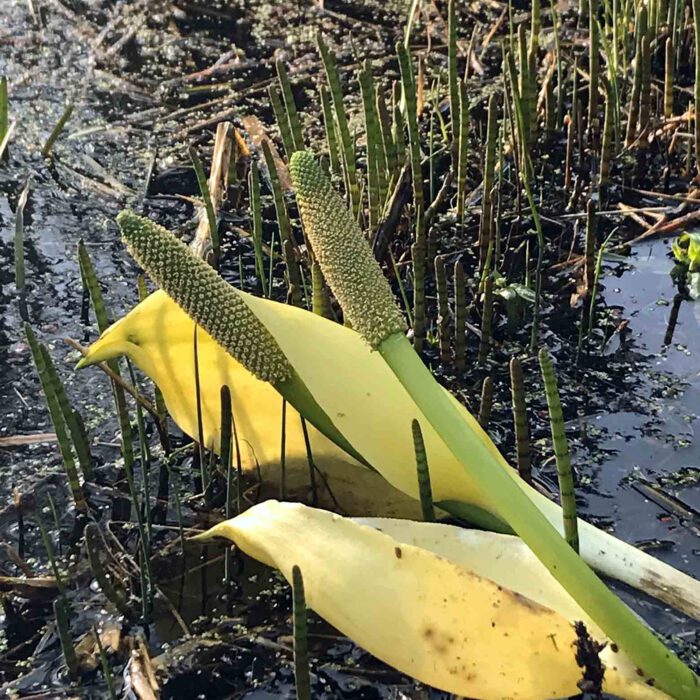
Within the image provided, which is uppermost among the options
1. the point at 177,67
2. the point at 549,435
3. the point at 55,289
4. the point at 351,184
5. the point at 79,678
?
the point at 177,67

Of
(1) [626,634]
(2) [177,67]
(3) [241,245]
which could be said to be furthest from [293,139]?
(2) [177,67]

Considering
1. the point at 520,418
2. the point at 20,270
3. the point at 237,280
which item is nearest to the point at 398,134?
the point at 237,280

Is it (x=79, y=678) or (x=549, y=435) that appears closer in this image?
(x=79, y=678)

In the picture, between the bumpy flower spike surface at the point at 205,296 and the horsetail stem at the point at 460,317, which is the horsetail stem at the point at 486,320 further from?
the bumpy flower spike surface at the point at 205,296

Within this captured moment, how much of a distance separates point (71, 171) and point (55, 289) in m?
0.85

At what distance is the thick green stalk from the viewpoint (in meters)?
1.70

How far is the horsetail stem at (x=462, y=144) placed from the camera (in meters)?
2.68

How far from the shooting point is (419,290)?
2.32 meters

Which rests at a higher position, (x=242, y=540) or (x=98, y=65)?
(x=98, y=65)

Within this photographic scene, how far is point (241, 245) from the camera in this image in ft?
10.5

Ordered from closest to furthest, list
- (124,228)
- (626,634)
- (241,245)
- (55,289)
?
1. (626,634)
2. (124,228)
3. (55,289)
4. (241,245)

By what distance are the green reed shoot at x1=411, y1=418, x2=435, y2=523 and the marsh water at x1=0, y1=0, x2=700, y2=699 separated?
0.87ft

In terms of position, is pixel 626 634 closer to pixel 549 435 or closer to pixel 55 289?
pixel 549 435

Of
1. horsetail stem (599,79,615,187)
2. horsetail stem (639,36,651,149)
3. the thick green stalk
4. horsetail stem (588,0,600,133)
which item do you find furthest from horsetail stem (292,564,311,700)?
horsetail stem (639,36,651,149)
